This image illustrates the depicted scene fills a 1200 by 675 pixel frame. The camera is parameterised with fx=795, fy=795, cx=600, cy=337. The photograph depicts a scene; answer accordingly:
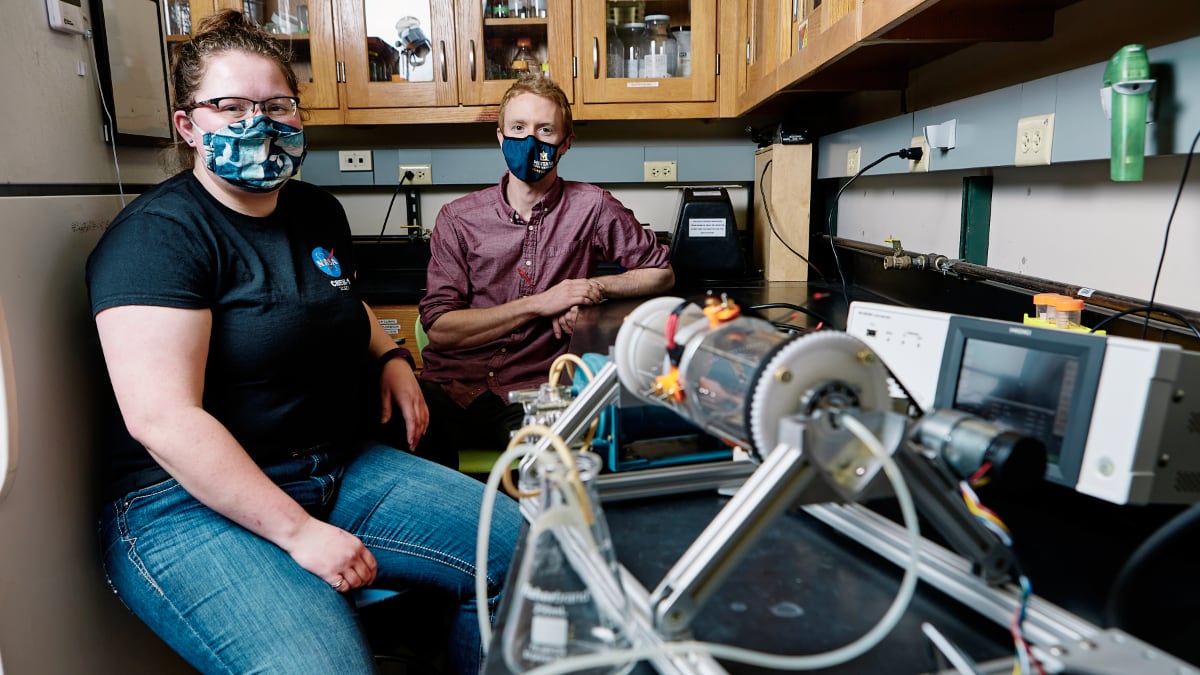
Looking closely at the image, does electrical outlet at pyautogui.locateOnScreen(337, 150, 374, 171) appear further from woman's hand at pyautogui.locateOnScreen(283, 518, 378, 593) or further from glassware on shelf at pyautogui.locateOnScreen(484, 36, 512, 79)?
woman's hand at pyautogui.locateOnScreen(283, 518, 378, 593)

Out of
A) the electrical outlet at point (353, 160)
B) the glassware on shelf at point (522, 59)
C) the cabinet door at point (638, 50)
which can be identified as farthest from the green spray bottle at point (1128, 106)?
the electrical outlet at point (353, 160)

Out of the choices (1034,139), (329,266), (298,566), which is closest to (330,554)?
(298,566)

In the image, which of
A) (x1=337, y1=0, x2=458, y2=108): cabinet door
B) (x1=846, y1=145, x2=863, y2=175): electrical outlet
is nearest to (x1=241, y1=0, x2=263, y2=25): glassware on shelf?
(x1=337, y1=0, x2=458, y2=108): cabinet door

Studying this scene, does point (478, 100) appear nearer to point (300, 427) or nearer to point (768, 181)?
point (768, 181)

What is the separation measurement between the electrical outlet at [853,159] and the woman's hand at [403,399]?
4.72ft

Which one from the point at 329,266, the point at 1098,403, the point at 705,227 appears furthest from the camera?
the point at 705,227

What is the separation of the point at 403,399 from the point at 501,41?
5.99 feet

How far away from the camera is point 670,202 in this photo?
11.0ft

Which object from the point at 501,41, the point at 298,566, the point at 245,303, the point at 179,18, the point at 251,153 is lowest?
the point at 298,566

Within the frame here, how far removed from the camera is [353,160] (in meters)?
3.19

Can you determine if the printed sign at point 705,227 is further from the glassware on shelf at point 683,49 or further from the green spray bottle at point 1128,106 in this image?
the green spray bottle at point 1128,106

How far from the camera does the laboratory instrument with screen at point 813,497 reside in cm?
54

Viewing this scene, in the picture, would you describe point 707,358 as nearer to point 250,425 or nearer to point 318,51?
point 250,425

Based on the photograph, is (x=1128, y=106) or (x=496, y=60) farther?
(x=496, y=60)
